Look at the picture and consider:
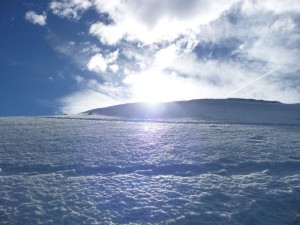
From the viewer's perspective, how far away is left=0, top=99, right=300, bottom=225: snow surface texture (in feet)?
18.1

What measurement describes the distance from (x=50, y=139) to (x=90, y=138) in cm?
132

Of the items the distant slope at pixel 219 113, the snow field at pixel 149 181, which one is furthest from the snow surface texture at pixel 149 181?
the distant slope at pixel 219 113

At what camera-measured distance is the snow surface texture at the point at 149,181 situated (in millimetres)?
5520

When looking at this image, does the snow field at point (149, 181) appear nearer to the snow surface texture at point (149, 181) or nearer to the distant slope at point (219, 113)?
the snow surface texture at point (149, 181)

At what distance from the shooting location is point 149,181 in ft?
22.9

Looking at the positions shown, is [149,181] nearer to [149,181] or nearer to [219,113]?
[149,181]

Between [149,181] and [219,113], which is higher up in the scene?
[219,113]

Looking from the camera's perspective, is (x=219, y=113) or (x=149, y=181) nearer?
(x=149, y=181)

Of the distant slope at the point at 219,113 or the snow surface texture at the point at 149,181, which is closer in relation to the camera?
the snow surface texture at the point at 149,181

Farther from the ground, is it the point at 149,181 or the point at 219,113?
the point at 219,113

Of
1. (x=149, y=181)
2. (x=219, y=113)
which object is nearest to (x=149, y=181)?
(x=149, y=181)

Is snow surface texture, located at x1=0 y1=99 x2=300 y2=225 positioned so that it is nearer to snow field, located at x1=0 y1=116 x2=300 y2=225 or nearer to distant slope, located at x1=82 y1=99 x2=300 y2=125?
snow field, located at x1=0 y1=116 x2=300 y2=225

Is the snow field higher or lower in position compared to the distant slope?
lower

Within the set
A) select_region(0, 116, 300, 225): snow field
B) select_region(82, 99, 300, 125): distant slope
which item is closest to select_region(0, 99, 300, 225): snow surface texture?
select_region(0, 116, 300, 225): snow field
